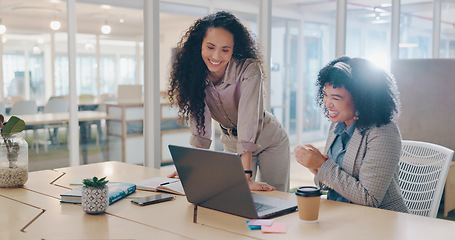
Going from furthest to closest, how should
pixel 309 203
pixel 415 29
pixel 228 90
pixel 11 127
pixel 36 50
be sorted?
pixel 415 29 → pixel 36 50 → pixel 228 90 → pixel 11 127 → pixel 309 203

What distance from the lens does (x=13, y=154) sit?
6.70 feet

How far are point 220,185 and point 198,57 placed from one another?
2.89 ft

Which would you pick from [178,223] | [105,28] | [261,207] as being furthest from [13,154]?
[105,28]

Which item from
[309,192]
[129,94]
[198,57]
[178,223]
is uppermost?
[198,57]

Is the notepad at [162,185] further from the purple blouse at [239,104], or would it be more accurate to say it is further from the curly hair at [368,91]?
the curly hair at [368,91]

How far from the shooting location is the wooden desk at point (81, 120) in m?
3.84

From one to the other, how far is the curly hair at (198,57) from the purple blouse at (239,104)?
0.05 metres

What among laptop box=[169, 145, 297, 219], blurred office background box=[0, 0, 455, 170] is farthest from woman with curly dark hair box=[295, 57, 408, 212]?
blurred office background box=[0, 0, 455, 170]

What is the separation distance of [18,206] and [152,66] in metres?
2.35

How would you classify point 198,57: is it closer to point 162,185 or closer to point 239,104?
point 239,104

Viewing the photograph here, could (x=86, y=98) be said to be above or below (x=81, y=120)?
above

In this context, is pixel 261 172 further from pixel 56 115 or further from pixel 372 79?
pixel 56 115

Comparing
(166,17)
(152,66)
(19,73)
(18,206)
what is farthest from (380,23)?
(18,206)

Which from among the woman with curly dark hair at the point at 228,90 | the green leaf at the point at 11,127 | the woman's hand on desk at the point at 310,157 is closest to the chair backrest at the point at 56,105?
the woman with curly dark hair at the point at 228,90
